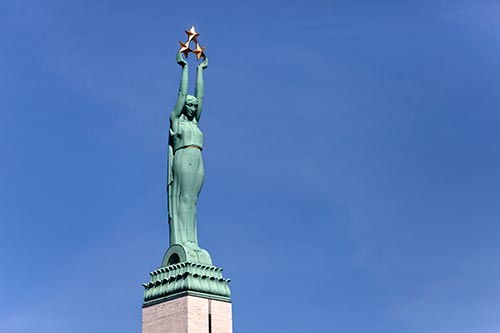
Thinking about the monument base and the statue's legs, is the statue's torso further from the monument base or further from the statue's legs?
the monument base

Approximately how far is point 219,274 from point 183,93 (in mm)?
10734

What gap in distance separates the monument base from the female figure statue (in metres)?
3.52

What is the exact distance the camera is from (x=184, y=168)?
5669 centimetres

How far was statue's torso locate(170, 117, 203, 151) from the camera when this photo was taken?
5719 centimetres

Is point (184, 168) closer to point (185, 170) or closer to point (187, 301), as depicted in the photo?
point (185, 170)

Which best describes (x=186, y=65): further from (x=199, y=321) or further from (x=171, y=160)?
(x=199, y=321)

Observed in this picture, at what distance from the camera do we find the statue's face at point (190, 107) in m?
58.1

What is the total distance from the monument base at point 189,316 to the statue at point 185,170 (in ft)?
8.64

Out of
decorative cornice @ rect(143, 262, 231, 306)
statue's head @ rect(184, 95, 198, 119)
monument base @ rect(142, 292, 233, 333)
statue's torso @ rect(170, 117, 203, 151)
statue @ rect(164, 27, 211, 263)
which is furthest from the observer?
statue's head @ rect(184, 95, 198, 119)

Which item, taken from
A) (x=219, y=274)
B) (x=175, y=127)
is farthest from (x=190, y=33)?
(x=219, y=274)

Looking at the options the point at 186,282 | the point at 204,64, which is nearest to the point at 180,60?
the point at 204,64

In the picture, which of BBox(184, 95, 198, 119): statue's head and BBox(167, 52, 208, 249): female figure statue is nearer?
BBox(167, 52, 208, 249): female figure statue

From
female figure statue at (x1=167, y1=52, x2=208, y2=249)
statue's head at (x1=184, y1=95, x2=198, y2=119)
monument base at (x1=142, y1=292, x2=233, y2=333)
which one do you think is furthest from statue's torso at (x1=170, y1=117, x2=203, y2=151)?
monument base at (x1=142, y1=292, x2=233, y2=333)

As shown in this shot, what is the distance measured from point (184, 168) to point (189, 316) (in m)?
8.72
